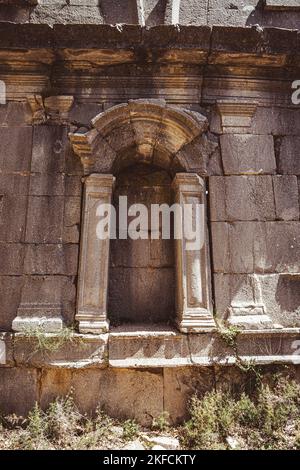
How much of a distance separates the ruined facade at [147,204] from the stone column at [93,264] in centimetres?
2

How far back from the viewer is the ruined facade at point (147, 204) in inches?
152

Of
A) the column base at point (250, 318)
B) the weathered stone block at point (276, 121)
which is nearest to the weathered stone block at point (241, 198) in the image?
the weathered stone block at point (276, 121)

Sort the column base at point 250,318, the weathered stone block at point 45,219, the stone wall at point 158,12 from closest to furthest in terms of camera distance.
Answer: the column base at point 250,318
the weathered stone block at point 45,219
the stone wall at point 158,12

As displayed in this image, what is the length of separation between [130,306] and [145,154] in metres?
2.26

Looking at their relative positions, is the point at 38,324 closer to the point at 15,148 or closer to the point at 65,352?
the point at 65,352

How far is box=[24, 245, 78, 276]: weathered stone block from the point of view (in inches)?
163

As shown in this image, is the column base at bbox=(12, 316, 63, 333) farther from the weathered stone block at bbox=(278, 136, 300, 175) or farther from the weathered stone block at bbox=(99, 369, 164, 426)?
the weathered stone block at bbox=(278, 136, 300, 175)

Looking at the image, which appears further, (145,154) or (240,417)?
(145,154)

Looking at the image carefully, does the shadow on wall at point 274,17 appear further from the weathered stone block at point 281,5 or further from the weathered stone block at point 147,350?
the weathered stone block at point 147,350

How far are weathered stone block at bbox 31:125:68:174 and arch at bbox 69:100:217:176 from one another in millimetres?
306

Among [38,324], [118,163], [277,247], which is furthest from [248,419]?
[118,163]
